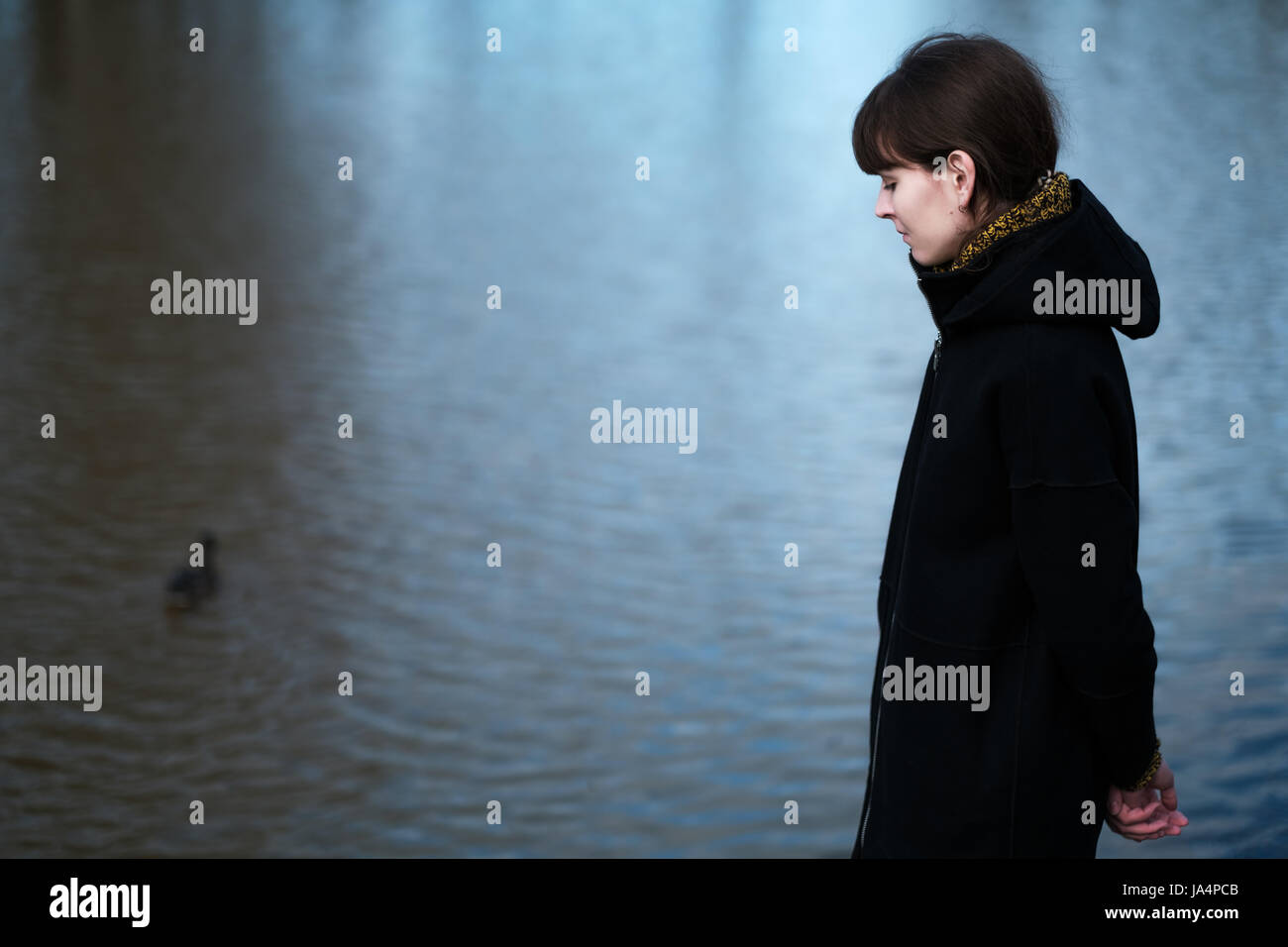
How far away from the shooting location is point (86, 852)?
8.07ft

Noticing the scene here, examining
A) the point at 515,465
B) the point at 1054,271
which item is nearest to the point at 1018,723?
the point at 1054,271

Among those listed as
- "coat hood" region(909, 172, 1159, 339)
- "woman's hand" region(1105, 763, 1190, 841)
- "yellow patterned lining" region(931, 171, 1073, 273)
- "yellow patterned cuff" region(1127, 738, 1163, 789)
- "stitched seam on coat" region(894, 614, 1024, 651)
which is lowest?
"woman's hand" region(1105, 763, 1190, 841)

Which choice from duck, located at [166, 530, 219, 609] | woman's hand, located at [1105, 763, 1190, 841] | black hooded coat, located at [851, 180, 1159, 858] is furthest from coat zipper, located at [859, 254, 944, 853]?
duck, located at [166, 530, 219, 609]

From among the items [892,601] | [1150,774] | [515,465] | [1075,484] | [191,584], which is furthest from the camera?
[515,465]

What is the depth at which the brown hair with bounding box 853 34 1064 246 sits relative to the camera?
1.20m

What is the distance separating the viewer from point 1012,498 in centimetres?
121

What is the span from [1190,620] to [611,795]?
5.52ft

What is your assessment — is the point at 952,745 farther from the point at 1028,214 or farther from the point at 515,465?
the point at 515,465

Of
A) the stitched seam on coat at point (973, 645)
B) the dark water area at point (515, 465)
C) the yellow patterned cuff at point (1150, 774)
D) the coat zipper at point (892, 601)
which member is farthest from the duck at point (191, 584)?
the yellow patterned cuff at point (1150, 774)

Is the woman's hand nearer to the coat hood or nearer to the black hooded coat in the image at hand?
the black hooded coat

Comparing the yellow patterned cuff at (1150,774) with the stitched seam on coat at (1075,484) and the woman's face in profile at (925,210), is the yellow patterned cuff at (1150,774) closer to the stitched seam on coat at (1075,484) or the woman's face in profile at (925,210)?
the stitched seam on coat at (1075,484)

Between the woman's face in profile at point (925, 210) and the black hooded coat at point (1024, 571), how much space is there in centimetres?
3

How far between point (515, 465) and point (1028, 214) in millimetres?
3283

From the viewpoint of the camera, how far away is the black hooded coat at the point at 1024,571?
1.17 m
